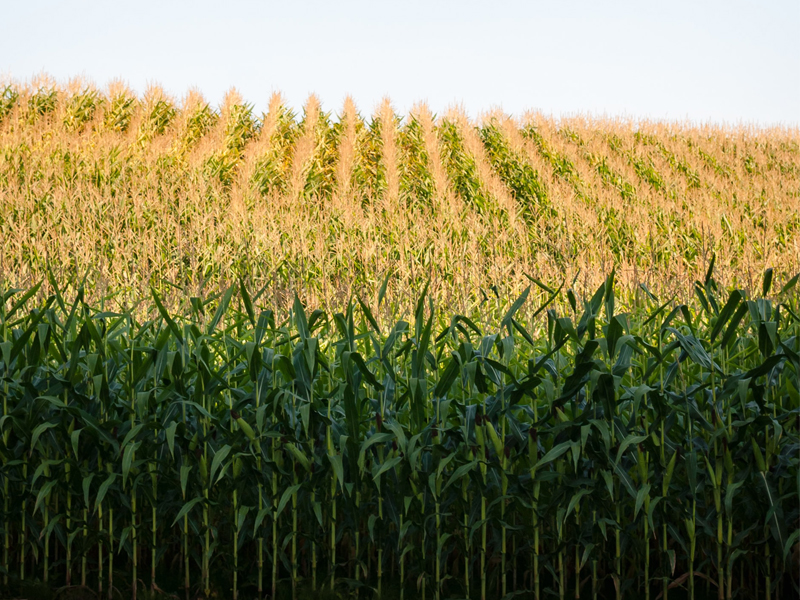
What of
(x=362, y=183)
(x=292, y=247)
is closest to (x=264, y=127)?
(x=362, y=183)

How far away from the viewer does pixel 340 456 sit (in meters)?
2.79

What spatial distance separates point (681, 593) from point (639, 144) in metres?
17.2

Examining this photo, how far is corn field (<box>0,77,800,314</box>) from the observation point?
805cm

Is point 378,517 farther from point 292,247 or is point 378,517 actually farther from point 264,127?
point 264,127

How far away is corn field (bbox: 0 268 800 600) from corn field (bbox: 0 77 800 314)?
2.22 m

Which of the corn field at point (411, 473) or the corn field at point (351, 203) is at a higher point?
the corn field at point (351, 203)

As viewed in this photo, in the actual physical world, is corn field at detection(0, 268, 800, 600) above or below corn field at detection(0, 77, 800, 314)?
below

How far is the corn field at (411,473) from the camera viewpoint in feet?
9.14

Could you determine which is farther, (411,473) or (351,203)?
(351,203)

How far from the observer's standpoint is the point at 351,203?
34.0ft

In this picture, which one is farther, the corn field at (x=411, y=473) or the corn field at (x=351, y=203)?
the corn field at (x=351, y=203)

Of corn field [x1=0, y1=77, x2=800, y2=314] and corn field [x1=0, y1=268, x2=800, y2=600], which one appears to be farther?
corn field [x1=0, y1=77, x2=800, y2=314]

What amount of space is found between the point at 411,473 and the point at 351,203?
26.0 ft

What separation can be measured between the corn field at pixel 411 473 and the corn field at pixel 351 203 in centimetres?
222
